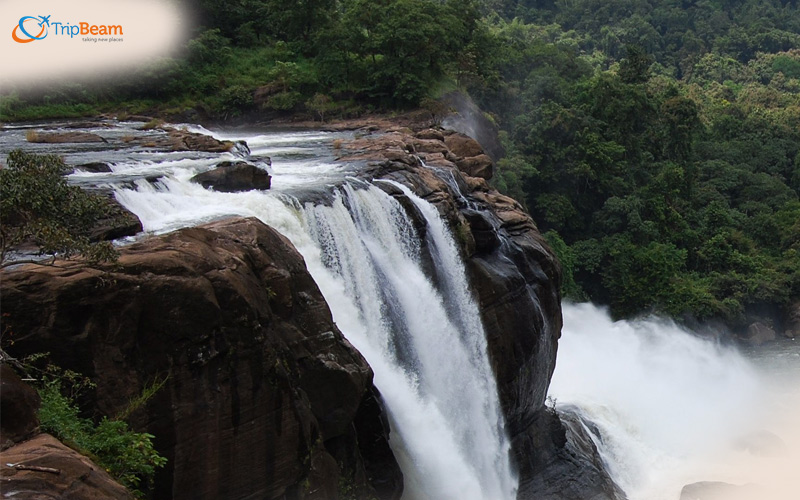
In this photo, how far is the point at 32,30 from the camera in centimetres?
2048

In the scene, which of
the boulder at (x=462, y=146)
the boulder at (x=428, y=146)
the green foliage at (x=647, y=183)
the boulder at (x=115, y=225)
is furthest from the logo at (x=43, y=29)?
the green foliage at (x=647, y=183)

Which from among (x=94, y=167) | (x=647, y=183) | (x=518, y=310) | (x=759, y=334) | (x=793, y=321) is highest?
(x=94, y=167)

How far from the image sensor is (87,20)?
75.7 ft

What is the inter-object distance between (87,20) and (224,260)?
1574cm

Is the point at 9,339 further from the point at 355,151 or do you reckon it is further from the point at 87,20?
the point at 87,20

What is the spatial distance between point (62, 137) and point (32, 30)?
9.55 ft

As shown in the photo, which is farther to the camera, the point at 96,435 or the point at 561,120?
the point at 561,120

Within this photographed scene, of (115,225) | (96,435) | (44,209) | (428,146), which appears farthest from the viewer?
(428,146)

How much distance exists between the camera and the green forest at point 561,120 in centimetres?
3244

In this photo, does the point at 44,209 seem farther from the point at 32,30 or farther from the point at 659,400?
the point at 659,400

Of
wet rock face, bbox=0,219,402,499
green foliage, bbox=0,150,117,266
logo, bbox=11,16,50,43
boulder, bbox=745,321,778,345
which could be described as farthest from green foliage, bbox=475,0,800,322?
green foliage, bbox=0,150,117,266

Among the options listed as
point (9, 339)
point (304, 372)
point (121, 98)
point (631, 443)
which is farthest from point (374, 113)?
point (9, 339)

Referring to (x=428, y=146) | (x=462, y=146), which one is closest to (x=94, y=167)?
(x=428, y=146)

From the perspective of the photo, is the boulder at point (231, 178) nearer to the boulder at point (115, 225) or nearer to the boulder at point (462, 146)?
the boulder at point (115, 225)
